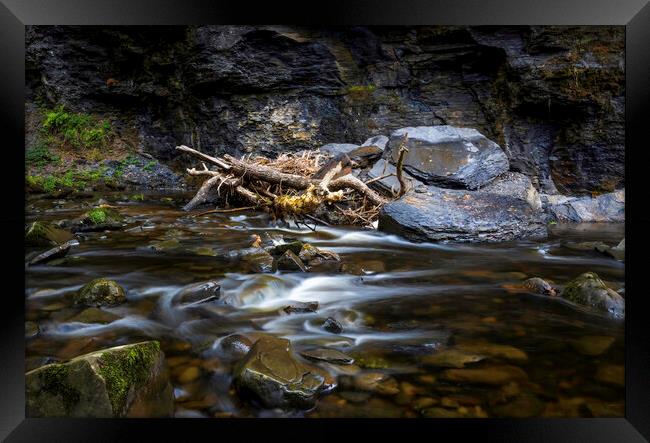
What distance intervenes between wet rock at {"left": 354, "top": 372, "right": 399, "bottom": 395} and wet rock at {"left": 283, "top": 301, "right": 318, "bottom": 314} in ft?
2.66

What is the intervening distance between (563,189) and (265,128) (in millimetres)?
7070

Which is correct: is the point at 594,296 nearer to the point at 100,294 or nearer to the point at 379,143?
the point at 100,294

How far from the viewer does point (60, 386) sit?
57.0 inches

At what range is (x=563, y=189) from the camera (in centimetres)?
876

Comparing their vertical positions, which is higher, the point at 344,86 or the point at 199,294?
the point at 344,86

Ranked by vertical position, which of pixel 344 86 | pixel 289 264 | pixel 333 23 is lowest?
pixel 289 264

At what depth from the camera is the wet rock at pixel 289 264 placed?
3.45 meters

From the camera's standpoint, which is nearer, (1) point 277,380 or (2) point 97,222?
(1) point 277,380

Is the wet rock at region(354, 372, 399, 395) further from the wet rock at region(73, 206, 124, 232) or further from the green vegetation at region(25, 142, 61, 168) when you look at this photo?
the green vegetation at region(25, 142, 61, 168)

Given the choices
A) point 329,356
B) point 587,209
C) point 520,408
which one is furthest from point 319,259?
point 587,209

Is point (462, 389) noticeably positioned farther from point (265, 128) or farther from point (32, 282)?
point (265, 128)

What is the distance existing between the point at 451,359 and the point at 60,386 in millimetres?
1561

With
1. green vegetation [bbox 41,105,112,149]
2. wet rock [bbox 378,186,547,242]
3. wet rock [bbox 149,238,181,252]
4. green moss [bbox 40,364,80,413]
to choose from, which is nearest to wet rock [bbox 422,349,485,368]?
green moss [bbox 40,364,80,413]

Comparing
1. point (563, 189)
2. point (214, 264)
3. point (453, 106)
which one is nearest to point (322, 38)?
point (453, 106)
